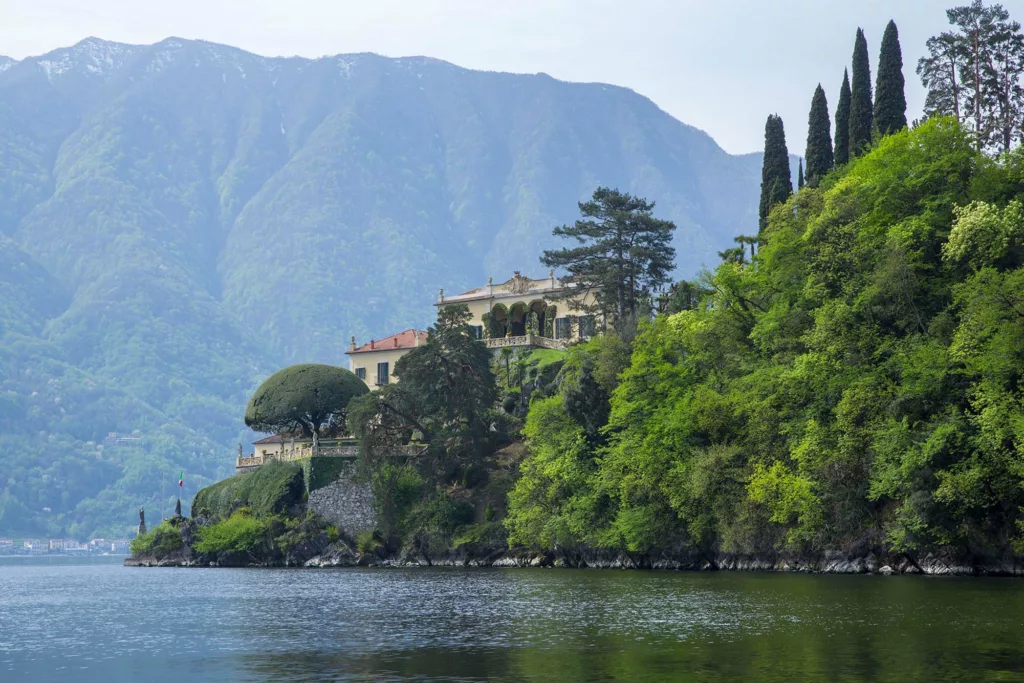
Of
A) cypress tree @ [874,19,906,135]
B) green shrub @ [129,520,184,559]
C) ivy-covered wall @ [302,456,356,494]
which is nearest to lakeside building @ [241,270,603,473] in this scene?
ivy-covered wall @ [302,456,356,494]

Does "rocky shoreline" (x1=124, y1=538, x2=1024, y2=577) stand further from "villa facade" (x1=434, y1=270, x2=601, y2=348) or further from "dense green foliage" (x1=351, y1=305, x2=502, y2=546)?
"villa facade" (x1=434, y1=270, x2=601, y2=348)

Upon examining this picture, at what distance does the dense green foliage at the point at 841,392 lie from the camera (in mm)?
53094

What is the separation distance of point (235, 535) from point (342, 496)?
859cm

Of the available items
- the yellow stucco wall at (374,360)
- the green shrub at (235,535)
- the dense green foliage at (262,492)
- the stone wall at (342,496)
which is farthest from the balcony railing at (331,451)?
the yellow stucco wall at (374,360)

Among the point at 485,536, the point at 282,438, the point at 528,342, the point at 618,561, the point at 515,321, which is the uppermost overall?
the point at 515,321

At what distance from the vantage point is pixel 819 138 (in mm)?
83625

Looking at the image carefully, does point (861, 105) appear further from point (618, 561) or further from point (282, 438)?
point (282, 438)

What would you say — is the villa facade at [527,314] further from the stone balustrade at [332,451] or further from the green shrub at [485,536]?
the green shrub at [485,536]

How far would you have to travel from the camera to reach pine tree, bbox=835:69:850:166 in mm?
81750

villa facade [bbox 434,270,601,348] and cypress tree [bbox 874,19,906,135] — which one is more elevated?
cypress tree [bbox 874,19,906,135]

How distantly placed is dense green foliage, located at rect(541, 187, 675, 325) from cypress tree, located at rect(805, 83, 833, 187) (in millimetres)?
13861

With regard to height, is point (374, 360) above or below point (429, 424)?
above

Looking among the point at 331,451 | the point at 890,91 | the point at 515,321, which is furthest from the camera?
the point at 515,321

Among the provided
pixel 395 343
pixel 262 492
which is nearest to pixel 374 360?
pixel 395 343
